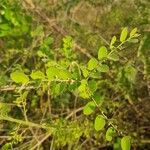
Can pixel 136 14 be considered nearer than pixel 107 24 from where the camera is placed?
Yes

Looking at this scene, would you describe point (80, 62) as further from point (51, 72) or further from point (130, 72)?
point (51, 72)

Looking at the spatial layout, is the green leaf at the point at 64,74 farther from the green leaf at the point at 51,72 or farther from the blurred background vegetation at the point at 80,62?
the blurred background vegetation at the point at 80,62

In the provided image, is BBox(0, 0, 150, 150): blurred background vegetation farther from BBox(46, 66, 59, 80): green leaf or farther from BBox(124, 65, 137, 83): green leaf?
BBox(46, 66, 59, 80): green leaf

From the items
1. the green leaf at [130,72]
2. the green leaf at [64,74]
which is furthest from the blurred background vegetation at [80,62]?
the green leaf at [64,74]

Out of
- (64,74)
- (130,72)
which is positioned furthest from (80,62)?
(64,74)

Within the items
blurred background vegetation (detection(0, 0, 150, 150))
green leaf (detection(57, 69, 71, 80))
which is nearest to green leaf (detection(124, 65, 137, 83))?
blurred background vegetation (detection(0, 0, 150, 150))

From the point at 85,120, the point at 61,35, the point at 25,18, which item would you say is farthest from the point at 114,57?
the point at 25,18

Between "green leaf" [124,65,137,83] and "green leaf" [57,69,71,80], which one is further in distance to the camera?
"green leaf" [124,65,137,83]

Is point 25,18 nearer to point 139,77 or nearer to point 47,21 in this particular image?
point 47,21

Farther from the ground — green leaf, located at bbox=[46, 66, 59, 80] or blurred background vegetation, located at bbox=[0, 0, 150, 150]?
blurred background vegetation, located at bbox=[0, 0, 150, 150]
